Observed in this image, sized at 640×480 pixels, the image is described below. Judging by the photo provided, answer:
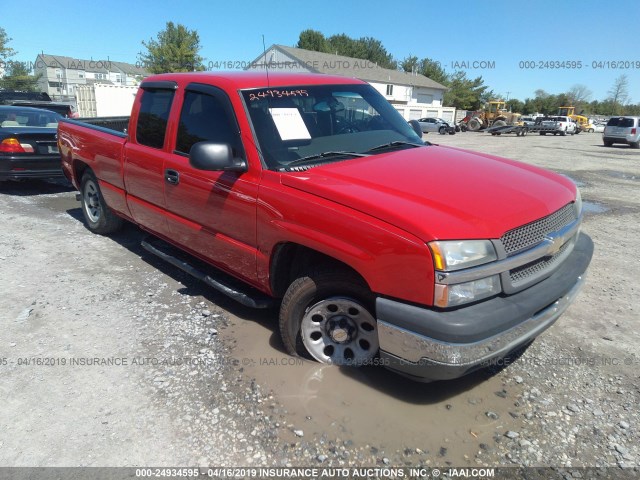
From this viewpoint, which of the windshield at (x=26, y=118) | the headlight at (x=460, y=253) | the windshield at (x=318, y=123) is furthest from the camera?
the windshield at (x=26, y=118)

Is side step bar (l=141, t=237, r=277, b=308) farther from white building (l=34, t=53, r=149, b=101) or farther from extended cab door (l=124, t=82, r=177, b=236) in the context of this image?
white building (l=34, t=53, r=149, b=101)

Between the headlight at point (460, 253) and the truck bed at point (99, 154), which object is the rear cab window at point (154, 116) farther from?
the headlight at point (460, 253)

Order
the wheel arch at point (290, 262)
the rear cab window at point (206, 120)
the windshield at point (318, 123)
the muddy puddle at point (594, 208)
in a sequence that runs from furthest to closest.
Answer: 1. the muddy puddle at point (594, 208)
2. the rear cab window at point (206, 120)
3. the windshield at point (318, 123)
4. the wheel arch at point (290, 262)

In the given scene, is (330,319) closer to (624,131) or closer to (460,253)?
(460,253)

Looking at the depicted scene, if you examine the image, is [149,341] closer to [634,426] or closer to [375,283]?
[375,283]

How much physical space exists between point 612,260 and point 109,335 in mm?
5501

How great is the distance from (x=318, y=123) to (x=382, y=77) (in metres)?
53.0

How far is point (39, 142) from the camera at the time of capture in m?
7.88

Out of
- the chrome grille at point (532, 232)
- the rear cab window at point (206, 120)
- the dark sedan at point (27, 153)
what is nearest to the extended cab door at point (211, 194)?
the rear cab window at point (206, 120)

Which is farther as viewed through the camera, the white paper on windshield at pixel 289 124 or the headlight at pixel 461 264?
the white paper on windshield at pixel 289 124

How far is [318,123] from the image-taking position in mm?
3412

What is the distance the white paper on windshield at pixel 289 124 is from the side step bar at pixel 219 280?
1.23 meters

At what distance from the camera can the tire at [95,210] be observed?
5613 mm

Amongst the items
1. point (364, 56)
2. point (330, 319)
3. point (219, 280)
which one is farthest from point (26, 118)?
point (364, 56)
